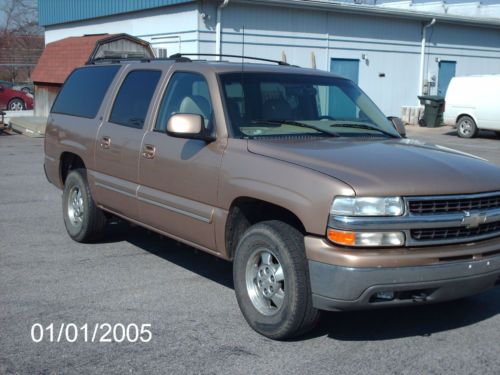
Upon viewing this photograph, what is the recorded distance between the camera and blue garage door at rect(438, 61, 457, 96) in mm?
28048

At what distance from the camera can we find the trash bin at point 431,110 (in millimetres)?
25703

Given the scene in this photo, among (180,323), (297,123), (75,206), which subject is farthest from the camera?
(75,206)

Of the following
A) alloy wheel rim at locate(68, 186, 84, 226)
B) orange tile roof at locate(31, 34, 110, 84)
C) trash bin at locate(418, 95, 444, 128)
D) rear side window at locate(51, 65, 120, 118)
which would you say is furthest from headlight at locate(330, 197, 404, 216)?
trash bin at locate(418, 95, 444, 128)

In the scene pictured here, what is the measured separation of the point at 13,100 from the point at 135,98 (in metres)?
23.9

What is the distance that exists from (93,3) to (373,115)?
72.3ft

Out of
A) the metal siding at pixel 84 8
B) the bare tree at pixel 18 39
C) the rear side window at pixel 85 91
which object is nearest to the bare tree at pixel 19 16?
the bare tree at pixel 18 39

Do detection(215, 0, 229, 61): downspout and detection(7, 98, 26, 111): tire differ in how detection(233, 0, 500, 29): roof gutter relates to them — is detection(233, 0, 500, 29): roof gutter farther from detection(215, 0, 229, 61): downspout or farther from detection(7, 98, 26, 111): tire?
detection(7, 98, 26, 111): tire

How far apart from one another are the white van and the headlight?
1898 cm

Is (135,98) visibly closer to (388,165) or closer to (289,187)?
(289,187)

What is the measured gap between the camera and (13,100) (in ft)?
93.7
